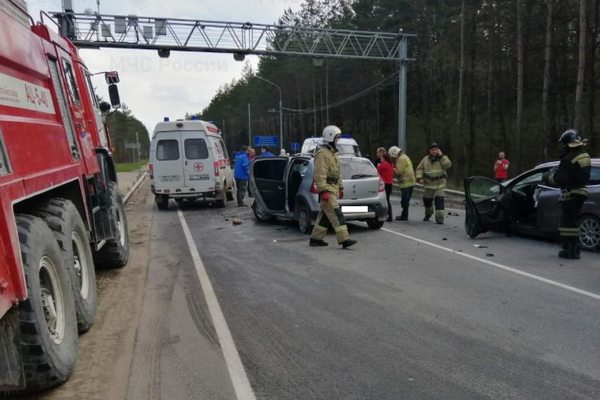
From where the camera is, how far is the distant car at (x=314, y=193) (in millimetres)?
10602

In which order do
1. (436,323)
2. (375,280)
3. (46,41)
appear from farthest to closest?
1. (375,280)
2. (46,41)
3. (436,323)

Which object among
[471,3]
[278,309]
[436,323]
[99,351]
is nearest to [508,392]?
[436,323]

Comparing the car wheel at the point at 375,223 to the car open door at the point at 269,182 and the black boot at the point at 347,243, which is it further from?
the black boot at the point at 347,243

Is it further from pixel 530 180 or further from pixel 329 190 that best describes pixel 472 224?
pixel 329 190

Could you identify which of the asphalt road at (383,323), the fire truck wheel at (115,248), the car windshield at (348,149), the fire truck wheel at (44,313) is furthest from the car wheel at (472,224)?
the car windshield at (348,149)

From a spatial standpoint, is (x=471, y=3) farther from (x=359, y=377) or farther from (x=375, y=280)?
(x=359, y=377)

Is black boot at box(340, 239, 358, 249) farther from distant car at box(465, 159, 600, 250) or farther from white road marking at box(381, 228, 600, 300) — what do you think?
distant car at box(465, 159, 600, 250)

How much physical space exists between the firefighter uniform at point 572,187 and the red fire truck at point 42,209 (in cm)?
632

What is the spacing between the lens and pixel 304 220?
1089 cm

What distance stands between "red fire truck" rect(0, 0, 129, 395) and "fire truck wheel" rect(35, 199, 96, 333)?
0.03 feet

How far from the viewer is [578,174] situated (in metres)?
7.75

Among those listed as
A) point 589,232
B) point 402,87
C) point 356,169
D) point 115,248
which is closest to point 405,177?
point 356,169

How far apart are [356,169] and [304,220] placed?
147 centimetres

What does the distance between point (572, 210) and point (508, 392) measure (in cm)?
511
